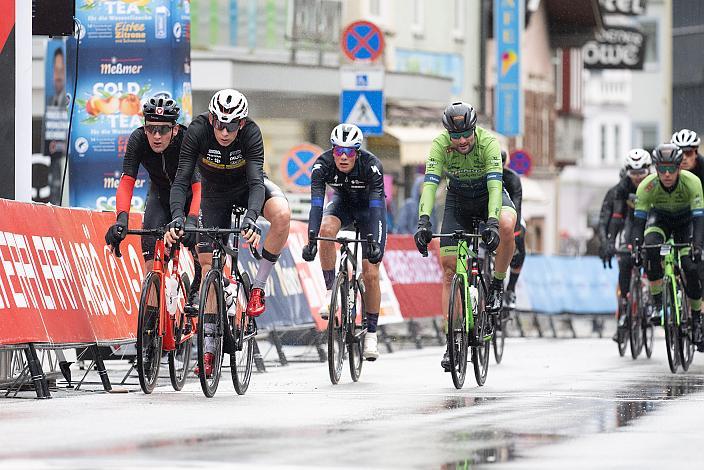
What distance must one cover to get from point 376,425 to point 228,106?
3220mm

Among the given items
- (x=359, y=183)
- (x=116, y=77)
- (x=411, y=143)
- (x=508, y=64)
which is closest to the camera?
(x=359, y=183)

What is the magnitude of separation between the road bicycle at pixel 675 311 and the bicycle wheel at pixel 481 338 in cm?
250

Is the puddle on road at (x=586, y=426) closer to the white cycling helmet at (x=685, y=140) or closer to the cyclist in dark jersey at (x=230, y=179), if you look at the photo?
the cyclist in dark jersey at (x=230, y=179)

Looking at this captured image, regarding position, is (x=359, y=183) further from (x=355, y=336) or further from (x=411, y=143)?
(x=411, y=143)

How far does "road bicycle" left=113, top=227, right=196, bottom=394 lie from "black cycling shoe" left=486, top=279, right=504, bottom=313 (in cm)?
263

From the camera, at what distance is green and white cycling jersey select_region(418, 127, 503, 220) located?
589 inches

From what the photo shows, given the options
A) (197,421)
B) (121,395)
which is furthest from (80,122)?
(197,421)

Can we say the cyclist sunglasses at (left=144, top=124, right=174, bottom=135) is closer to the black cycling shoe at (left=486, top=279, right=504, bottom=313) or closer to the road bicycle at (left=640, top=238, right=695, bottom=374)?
the black cycling shoe at (left=486, top=279, right=504, bottom=313)

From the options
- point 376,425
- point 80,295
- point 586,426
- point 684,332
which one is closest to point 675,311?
point 684,332

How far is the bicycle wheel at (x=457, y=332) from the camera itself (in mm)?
14414

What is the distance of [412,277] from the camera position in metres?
24.1

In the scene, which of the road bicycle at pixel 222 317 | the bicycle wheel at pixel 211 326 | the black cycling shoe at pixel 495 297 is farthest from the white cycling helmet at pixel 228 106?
the black cycling shoe at pixel 495 297

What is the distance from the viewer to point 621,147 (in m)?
96.1

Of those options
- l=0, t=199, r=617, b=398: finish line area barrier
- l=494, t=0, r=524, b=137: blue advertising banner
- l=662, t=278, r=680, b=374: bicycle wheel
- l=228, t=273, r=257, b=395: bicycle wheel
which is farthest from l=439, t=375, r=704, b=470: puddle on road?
l=494, t=0, r=524, b=137: blue advertising banner
